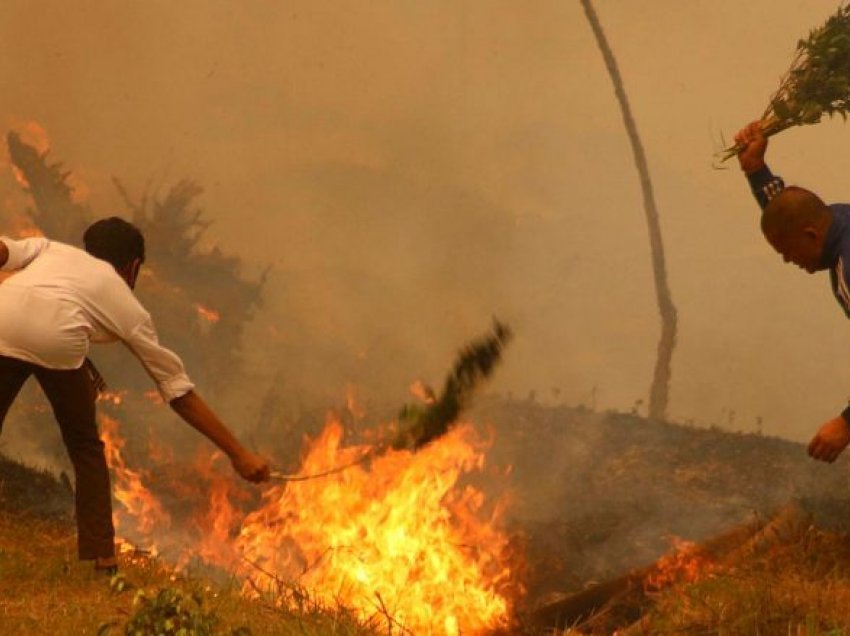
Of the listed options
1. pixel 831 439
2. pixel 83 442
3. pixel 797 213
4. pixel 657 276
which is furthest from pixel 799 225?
pixel 657 276

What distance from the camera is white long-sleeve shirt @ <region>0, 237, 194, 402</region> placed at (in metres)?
4.59

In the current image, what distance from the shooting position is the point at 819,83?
5941 mm

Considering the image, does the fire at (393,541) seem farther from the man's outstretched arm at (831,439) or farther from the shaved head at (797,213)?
the shaved head at (797,213)

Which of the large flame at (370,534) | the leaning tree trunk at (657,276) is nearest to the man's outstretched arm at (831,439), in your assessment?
the large flame at (370,534)

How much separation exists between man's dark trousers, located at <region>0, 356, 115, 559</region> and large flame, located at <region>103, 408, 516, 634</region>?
1536 mm

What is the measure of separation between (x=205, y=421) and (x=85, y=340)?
743 mm

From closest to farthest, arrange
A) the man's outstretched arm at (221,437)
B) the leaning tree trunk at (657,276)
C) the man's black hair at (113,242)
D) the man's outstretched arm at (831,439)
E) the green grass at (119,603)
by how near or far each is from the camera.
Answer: the green grass at (119,603)
the man's outstretched arm at (831,439)
the man's outstretched arm at (221,437)
the man's black hair at (113,242)
the leaning tree trunk at (657,276)

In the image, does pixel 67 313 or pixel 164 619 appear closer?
pixel 164 619

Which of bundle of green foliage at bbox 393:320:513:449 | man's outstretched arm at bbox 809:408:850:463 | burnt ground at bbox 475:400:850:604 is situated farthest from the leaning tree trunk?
man's outstretched arm at bbox 809:408:850:463

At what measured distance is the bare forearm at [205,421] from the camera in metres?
4.71

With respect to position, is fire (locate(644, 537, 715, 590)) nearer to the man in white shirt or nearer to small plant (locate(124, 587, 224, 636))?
the man in white shirt

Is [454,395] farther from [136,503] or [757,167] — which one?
[136,503]

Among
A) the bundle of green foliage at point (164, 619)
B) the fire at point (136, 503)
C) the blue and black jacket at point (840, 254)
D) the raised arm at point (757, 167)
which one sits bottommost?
the fire at point (136, 503)

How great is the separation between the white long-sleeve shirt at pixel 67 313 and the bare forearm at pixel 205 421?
0.20 feet
